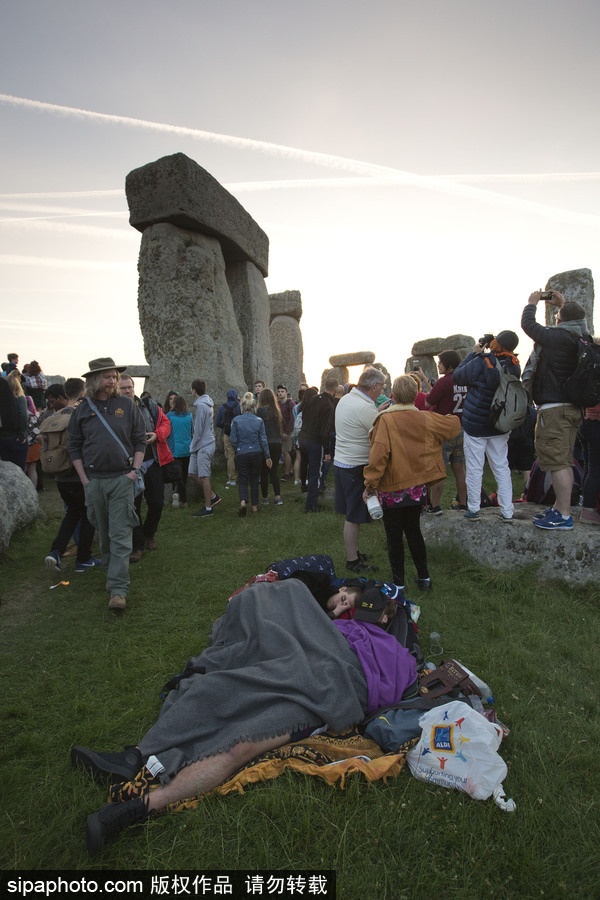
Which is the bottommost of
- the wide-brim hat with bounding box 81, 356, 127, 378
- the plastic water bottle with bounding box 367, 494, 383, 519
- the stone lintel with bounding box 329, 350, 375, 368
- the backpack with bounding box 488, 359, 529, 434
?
the plastic water bottle with bounding box 367, 494, 383, 519

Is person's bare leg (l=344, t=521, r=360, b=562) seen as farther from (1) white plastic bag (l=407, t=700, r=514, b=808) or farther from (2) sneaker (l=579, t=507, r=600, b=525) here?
(1) white plastic bag (l=407, t=700, r=514, b=808)

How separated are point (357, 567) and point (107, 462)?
8.77 ft

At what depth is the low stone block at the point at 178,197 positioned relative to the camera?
29.6ft

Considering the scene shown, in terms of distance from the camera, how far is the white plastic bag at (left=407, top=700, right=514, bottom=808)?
220 centimetres

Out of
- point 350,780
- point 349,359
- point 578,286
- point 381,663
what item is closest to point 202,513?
point 381,663

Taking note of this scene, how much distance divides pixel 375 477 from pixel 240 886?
2.95 metres

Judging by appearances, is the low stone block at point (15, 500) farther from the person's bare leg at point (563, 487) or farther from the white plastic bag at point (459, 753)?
the person's bare leg at point (563, 487)

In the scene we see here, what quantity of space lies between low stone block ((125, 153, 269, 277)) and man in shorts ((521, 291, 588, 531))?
23.3 ft

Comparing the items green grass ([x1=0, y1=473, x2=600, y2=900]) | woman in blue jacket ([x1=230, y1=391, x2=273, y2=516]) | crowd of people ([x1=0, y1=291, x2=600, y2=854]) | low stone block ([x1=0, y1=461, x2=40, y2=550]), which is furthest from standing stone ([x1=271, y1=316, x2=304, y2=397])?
green grass ([x1=0, y1=473, x2=600, y2=900])

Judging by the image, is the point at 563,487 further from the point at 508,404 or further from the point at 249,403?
the point at 249,403

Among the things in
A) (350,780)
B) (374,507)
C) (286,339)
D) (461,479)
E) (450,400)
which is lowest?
(350,780)

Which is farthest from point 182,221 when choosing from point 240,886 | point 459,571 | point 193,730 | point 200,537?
point 240,886

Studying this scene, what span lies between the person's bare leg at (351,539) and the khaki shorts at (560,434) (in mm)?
1980

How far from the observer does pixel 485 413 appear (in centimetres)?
490
